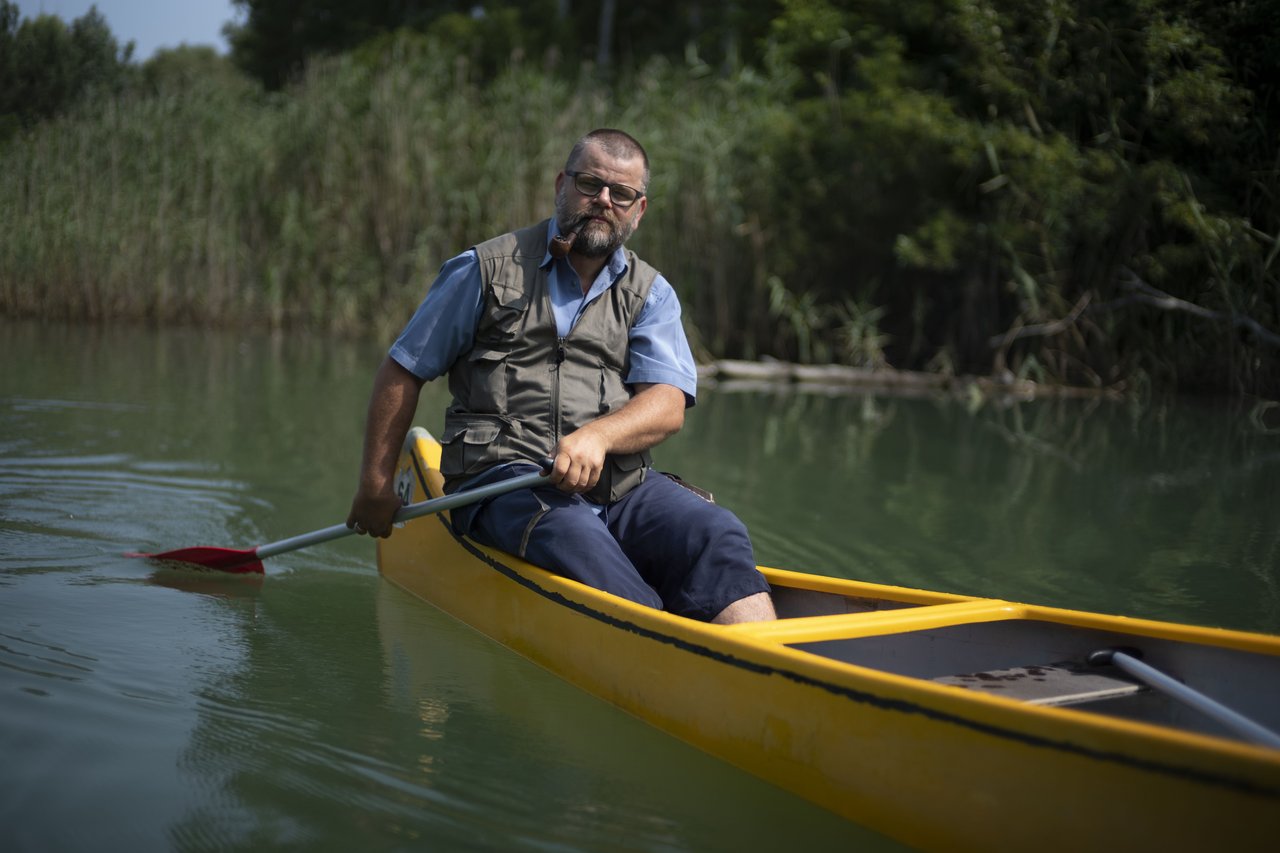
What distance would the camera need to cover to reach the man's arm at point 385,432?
10.8ft

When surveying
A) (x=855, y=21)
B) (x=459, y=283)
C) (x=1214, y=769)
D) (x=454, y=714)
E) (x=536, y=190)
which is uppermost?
(x=855, y=21)

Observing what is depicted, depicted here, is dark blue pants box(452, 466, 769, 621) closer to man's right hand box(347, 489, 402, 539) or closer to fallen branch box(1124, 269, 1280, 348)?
man's right hand box(347, 489, 402, 539)

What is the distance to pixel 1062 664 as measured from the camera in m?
2.80

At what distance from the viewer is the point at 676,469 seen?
6777 mm

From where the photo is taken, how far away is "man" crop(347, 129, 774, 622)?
10.6ft

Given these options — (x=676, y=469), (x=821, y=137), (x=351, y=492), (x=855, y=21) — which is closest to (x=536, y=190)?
(x=821, y=137)

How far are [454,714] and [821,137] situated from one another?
11.5m

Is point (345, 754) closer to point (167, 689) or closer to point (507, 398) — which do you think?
point (167, 689)

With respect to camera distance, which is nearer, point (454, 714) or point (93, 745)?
point (93, 745)

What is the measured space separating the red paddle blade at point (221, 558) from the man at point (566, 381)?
3.10 ft

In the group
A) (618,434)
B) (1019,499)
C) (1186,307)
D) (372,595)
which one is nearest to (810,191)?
(1186,307)

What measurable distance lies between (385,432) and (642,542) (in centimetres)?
73

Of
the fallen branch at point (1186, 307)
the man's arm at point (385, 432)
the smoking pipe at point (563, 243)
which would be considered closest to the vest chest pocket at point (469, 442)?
the man's arm at point (385, 432)

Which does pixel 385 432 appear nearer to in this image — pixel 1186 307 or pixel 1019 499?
pixel 1019 499
